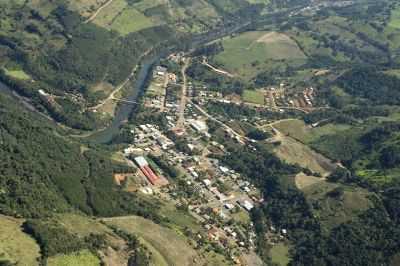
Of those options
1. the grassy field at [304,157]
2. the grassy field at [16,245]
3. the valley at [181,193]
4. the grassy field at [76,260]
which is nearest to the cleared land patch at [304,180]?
the valley at [181,193]

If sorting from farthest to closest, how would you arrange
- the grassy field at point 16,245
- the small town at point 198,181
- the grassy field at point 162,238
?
1. the small town at point 198,181
2. the grassy field at point 162,238
3. the grassy field at point 16,245

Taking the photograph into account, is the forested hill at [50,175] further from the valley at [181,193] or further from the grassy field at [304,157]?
the grassy field at [304,157]

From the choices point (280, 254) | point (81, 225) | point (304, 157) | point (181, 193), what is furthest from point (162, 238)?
point (304, 157)

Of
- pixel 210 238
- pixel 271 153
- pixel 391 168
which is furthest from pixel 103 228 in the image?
pixel 391 168

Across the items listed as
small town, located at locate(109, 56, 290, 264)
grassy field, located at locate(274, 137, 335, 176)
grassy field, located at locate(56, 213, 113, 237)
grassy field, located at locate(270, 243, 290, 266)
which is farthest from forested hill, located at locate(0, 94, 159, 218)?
grassy field, located at locate(274, 137, 335, 176)

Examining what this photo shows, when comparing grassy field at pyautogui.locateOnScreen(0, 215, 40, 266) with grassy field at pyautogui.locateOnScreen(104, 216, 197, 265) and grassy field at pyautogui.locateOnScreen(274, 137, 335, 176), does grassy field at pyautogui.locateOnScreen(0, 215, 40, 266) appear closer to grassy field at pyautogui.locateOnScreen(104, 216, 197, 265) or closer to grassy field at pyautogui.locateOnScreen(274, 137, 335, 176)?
grassy field at pyautogui.locateOnScreen(104, 216, 197, 265)

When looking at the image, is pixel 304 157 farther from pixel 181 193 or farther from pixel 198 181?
pixel 181 193
